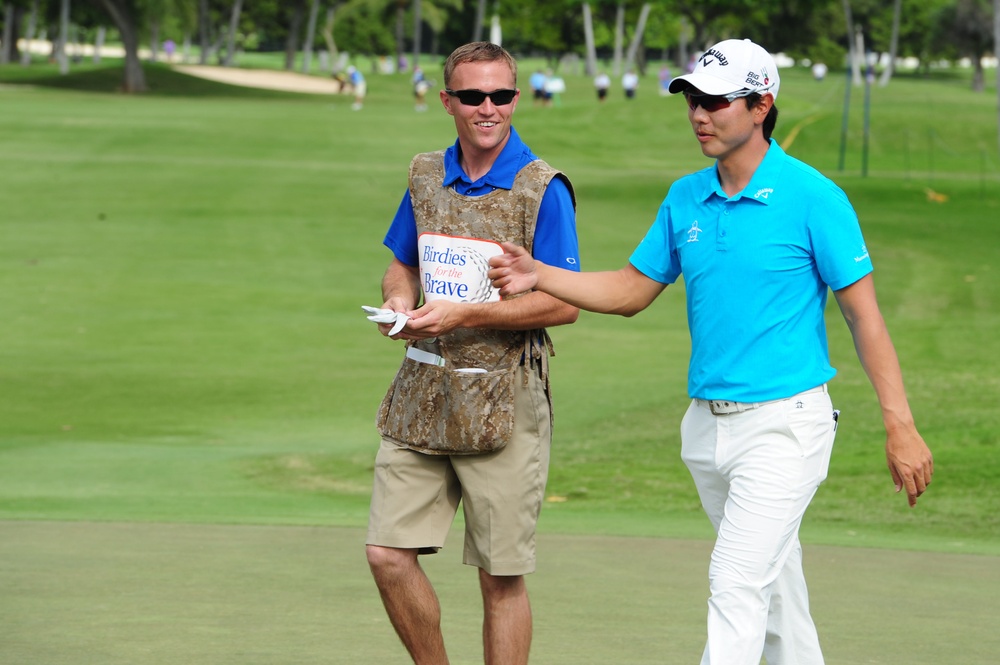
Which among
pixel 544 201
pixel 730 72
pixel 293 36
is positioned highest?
pixel 293 36

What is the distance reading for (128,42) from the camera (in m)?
64.8

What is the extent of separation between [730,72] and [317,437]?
7.68 m

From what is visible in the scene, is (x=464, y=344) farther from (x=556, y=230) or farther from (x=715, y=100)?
(x=715, y=100)

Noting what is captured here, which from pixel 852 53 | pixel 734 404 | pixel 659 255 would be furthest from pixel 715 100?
pixel 852 53

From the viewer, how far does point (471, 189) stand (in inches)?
181

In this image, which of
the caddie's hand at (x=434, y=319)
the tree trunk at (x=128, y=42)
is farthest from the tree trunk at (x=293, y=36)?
the caddie's hand at (x=434, y=319)

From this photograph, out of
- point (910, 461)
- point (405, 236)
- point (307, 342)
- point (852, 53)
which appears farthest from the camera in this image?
point (852, 53)

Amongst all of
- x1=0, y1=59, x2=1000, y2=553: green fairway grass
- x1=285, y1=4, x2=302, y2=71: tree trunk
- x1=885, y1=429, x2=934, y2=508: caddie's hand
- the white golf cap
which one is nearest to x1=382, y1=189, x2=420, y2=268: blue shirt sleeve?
the white golf cap

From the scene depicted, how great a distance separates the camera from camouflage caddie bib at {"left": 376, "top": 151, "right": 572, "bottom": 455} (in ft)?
14.9

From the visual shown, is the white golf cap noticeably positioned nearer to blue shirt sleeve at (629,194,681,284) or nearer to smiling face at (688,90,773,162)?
smiling face at (688,90,773,162)

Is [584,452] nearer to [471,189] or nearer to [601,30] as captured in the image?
[471,189]

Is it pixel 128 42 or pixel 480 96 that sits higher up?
pixel 128 42

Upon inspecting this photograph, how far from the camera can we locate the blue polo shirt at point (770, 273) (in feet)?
13.7

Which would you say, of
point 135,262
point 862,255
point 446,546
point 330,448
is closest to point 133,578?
point 446,546
